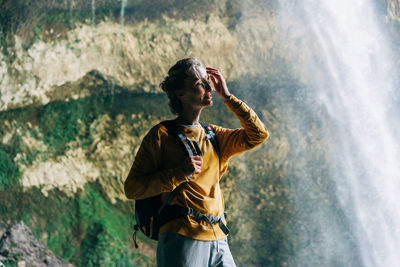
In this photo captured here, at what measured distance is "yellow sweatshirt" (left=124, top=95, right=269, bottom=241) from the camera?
196 cm

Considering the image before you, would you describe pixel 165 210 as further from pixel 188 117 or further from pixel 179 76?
pixel 179 76

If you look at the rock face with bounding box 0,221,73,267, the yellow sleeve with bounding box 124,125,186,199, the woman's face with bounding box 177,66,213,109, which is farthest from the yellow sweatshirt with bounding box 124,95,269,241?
the rock face with bounding box 0,221,73,267

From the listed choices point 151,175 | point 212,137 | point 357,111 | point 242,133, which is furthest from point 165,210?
point 357,111

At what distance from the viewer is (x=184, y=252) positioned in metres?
1.98

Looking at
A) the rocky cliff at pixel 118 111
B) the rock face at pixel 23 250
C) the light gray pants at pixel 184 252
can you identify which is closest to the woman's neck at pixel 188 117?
the light gray pants at pixel 184 252

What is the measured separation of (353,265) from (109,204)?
281 cm

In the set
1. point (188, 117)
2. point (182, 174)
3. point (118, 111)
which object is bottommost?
point (182, 174)

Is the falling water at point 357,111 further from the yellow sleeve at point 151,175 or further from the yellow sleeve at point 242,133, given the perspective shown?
the yellow sleeve at point 151,175

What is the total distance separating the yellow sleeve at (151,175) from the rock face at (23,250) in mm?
2701

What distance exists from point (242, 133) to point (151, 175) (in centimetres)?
55

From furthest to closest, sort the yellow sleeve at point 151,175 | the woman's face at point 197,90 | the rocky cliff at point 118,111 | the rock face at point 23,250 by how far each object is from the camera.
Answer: the rocky cliff at point 118,111 → the rock face at point 23,250 → the woman's face at point 197,90 → the yellow sleeve at point 151,175

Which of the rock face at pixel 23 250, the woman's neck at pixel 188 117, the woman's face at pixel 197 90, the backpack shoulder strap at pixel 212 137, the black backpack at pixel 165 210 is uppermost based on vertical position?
the woman's face at pixel 197 90

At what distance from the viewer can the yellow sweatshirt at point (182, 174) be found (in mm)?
1965

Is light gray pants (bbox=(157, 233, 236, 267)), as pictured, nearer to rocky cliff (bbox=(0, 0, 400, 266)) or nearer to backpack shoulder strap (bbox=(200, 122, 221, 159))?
backpack shoulder strap (bbox=(200, 122, 221, 159))
